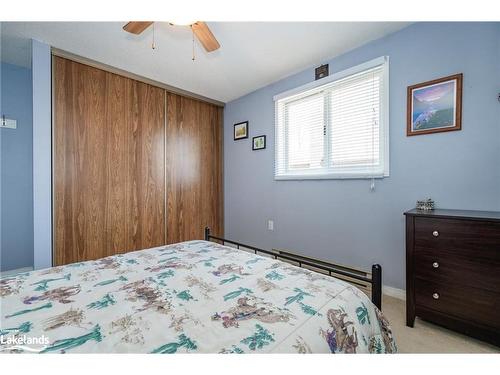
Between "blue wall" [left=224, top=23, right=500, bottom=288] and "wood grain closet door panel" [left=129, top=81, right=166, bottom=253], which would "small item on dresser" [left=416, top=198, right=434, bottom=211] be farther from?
"wood grain closet door panel" [left=129, top=81, right=166, bottom=253]

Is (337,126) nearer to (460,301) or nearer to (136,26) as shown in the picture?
(460,301)

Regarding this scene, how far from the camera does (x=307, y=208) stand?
104 inches

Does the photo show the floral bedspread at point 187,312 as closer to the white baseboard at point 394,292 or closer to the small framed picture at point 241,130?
the white baseboard at point 394,292

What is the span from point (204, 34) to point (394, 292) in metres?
2.69

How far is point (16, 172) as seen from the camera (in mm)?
2590

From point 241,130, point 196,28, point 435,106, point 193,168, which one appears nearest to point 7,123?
point 193,168

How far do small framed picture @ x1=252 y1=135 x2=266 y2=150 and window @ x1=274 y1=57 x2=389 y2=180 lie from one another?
246mm

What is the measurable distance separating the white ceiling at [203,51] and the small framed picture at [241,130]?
0.70 m

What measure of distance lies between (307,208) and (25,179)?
11.0 feet

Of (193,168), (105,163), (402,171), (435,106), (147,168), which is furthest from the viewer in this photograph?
(193,168)

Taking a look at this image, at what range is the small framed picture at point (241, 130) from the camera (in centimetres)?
339

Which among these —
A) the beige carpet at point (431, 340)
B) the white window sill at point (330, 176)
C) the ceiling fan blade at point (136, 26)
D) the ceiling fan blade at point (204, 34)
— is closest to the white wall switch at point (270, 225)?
the white window sill at point (330, 176)

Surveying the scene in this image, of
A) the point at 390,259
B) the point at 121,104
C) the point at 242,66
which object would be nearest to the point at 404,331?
the point at 390,259
